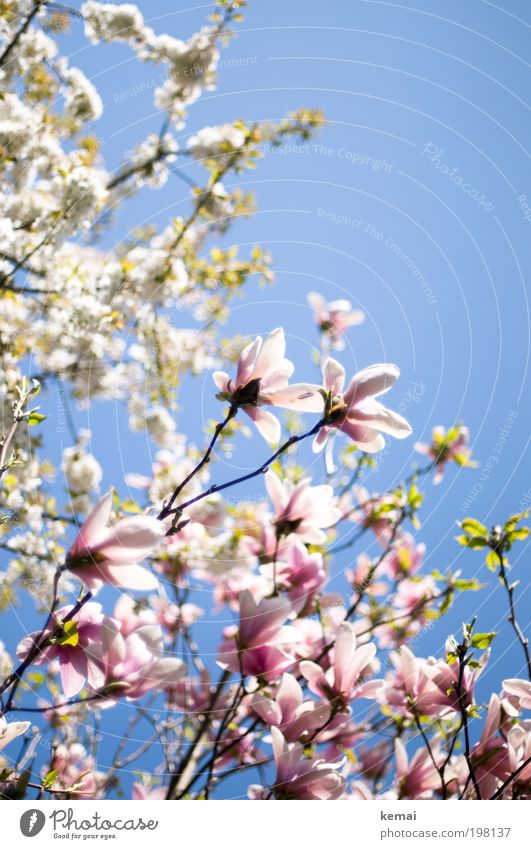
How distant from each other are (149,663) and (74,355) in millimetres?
1125

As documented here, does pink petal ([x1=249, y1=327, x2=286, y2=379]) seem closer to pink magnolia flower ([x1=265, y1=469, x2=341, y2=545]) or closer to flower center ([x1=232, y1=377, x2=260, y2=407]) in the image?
flower center ([x1=232, y1=377, x2=260, y2=407])

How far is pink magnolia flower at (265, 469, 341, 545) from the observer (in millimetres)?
634

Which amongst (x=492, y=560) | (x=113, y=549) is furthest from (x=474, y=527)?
(x=113, y=549)

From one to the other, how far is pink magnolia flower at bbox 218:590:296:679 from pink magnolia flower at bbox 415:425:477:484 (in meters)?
0.66

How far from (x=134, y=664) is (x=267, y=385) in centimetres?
29

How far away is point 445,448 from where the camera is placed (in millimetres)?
1158

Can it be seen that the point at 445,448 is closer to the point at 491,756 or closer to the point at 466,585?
the point at 466,585

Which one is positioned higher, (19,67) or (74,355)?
(19,67)

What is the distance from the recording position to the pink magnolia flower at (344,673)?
579 mm

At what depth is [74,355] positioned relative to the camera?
56.7 inches
